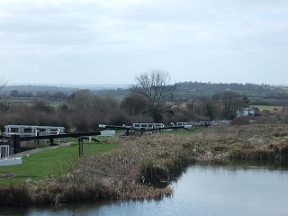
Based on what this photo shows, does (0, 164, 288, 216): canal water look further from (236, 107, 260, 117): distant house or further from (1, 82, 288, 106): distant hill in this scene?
(1, 82, 288, 106): distant hill

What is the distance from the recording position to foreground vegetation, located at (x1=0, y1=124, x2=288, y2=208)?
17.8 m

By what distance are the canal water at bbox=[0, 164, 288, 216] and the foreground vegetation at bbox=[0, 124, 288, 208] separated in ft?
1.36

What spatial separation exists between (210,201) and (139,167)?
11.0ft

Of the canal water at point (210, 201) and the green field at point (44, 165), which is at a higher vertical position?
the green field at point (44, 165)

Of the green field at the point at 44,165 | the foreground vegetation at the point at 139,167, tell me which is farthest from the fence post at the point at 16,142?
the foreground vegetation at the point at 139,167

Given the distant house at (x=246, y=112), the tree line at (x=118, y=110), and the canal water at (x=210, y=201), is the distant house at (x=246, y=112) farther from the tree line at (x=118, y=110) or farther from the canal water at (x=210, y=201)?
the canal water at (x=210, y=201)

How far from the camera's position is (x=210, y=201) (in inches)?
782

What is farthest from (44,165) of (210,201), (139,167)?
(210,201)

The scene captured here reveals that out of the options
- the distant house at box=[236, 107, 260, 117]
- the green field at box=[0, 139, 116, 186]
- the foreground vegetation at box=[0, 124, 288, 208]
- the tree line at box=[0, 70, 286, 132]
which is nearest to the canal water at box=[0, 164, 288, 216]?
the foreground vegetation at box=[0, 124, 288, 208]

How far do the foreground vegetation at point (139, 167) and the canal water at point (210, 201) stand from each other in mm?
414

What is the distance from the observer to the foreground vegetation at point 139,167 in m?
17.8

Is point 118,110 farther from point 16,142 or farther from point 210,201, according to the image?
point 210,201

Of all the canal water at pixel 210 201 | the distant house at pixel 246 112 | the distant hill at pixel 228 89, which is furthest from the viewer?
the distant hill at pixel 228 89

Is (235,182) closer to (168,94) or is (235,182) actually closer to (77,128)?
(77,128)
